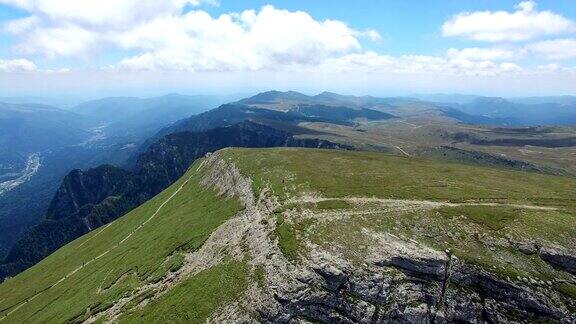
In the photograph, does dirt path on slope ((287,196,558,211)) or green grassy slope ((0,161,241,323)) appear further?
green grassy slope ((0,161,241,323))

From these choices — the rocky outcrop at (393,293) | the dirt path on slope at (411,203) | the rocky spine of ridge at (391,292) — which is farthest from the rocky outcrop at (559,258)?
the dirt path on slope at (411,203)

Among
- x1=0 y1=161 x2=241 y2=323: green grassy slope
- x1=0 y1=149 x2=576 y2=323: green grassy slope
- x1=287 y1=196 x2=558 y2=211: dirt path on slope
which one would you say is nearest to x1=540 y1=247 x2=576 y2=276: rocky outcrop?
x1=0 y1=149 x2=576 y2=323: green grassy slope

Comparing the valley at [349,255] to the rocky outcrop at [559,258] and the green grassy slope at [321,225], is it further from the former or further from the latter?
the green grassy slope at [321,225]

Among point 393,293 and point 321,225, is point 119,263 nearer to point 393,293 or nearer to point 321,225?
point 321,225

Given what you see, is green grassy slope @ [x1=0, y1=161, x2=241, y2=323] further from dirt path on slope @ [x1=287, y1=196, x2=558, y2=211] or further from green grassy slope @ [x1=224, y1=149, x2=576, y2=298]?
dirt path on slope @ [x1=287, y1=196, x2=558, y2=211]

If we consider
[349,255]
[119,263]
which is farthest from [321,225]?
[119,263]
